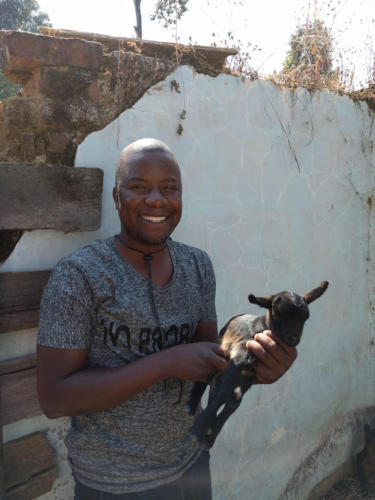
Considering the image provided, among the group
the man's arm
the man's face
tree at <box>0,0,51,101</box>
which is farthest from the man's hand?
tree at <box>0,0,51,101</box>

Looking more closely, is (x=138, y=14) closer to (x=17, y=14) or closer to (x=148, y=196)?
(x=17, y=14)

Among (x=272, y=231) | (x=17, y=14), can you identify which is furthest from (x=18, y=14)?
(x=272, y=231)

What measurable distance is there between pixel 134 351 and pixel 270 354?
1.51 feet

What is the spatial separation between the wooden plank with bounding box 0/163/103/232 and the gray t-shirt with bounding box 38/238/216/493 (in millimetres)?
401

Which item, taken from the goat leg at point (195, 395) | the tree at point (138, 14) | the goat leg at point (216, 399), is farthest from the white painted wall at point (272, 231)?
the tree at point (138, 14)

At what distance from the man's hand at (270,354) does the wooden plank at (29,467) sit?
3.60 feet

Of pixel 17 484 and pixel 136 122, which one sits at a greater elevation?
pixel 136 122

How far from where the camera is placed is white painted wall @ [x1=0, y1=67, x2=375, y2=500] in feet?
7.76

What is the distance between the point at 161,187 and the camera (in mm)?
1629

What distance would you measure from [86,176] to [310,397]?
8.02ft

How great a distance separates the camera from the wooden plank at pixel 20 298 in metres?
A: 1.88

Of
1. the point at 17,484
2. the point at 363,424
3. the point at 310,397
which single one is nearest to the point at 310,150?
the point at 310,397

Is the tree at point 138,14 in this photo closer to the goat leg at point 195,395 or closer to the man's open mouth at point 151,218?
the man's open mouth at point 151,218

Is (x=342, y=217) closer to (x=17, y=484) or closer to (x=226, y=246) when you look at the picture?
(x=226, y=246)
